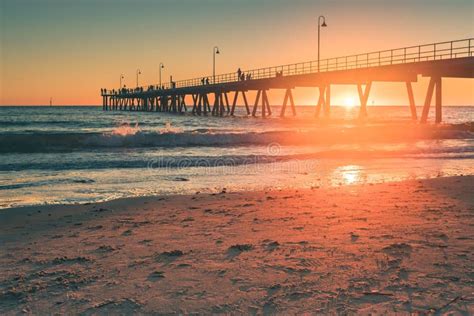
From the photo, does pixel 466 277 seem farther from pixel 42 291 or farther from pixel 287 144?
pixel 287 144

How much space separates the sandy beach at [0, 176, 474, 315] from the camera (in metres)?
3.38

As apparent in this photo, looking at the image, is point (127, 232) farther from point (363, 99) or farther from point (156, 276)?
point (363, 99)

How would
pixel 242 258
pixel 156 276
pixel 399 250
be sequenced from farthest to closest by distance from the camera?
pixel 399 250, pixel 242 258, pixel 156 276

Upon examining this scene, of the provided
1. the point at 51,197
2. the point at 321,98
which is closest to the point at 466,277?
the point at 51,197

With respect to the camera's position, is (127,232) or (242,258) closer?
(242,258)

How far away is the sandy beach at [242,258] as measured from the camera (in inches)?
133

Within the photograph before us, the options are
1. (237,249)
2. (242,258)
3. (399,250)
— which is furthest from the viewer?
(237,249)

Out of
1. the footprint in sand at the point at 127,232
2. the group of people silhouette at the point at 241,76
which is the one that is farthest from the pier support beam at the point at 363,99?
the footprint in sand at the point at 127,232

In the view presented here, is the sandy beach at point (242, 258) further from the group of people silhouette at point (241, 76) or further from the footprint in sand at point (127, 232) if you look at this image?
the group of people silhouette at point (241, 76)

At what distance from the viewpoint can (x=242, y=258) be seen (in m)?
4.34

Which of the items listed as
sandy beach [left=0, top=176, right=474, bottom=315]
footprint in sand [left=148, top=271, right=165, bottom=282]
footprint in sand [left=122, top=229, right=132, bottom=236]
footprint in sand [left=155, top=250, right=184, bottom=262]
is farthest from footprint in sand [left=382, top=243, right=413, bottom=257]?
footprint in sand [left=122, top=229, right=132, bottom=236]

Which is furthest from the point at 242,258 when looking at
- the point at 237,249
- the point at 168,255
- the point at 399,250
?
the point at 399,250

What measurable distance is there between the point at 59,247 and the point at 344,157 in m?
11.7

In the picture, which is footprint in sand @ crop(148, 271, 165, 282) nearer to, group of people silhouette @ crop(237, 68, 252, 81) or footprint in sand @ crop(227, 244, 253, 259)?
footprint in sand @ crop(227, 244, 253, 259)
